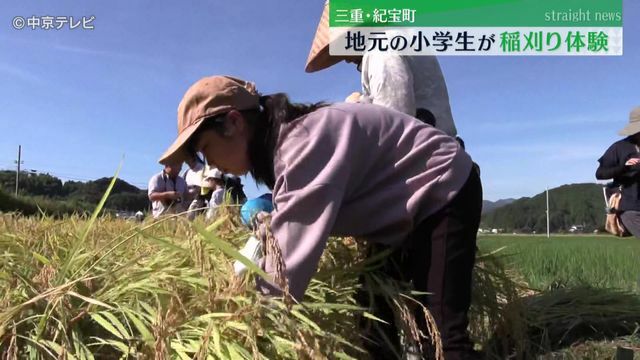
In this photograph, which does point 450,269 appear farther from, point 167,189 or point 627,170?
point 167,189

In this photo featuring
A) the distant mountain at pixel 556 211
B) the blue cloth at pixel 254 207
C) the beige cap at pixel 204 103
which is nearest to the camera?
the beige cap at pixel 204 103

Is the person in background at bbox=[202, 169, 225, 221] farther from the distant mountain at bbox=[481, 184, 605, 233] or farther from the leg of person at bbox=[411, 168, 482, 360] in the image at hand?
the distant mountain at bbox=[481, 184, 605, 233]

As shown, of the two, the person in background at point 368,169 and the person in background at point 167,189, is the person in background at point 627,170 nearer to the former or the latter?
the person in background at point 368,169

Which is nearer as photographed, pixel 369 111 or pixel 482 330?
pixel 369 111

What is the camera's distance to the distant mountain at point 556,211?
71.9m

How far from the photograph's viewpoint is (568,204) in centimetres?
8250

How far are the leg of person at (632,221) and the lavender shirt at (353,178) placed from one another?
194 centimetres

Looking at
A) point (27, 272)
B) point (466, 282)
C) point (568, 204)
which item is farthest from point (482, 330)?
point (568, 204)

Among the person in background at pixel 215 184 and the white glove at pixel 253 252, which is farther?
the person in background at pixel 215 184

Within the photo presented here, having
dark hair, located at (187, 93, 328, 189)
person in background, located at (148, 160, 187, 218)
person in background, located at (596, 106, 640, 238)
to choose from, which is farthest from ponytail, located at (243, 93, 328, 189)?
person in background, located at (148, 160, 187, 218)

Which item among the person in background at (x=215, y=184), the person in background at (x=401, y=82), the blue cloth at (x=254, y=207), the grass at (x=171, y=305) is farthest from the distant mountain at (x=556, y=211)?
the grass at (x=171, y=305)

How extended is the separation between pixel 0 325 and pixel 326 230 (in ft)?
1.91

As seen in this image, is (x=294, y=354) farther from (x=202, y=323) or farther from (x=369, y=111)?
(x=369, y=111)

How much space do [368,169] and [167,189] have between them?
159 inches
